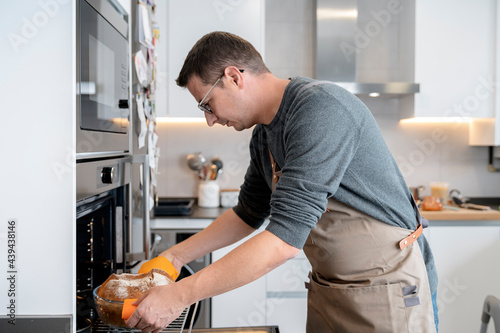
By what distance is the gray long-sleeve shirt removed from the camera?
98 centimetres

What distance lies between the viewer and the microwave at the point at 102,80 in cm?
93

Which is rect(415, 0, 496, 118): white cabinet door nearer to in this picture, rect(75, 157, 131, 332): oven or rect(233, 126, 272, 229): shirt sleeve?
rect(233, 126, 272, 229): shirt sleeve

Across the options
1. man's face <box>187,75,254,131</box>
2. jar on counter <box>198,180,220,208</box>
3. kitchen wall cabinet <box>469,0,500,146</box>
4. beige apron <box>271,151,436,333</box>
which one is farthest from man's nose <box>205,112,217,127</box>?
kitchen wall cabinet <box>469,0,500,146</box>

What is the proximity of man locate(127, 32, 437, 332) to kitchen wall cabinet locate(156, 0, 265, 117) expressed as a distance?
1458 mm

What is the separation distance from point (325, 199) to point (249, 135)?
2.06 metres

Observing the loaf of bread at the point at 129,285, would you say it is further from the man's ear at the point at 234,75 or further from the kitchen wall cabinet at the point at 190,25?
the kitchen wall cabinet at the point at 190,25

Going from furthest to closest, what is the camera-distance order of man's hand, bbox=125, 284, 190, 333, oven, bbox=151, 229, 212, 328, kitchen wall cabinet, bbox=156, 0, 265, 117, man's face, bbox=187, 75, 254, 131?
kitchen wall cabinet, bbox=156, 0, 265, 117 → oven, bbox=151, 229, 212, 328 → man's face, bbox=187, 75, 254, 131 → man's hand, bbox=125, 284, 190, 333

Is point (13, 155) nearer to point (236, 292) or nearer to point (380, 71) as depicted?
point (236, 292)

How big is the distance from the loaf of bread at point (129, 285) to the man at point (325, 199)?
0.32 ft

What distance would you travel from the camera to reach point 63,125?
86 centimetres

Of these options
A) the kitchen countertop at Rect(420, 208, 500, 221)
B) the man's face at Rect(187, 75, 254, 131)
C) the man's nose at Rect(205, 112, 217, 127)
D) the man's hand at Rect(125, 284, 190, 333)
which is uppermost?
the man's face at Rect(187, 75, 254, 131)

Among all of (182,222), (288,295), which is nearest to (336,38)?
(182,222)

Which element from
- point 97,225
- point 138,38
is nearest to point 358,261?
point 97,225

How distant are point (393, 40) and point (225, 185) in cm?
138
